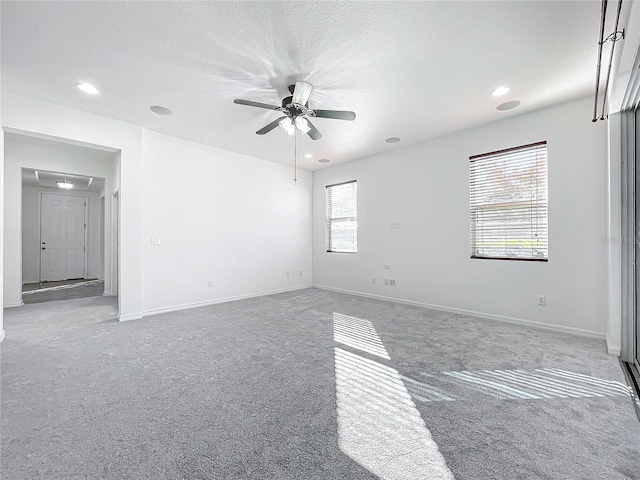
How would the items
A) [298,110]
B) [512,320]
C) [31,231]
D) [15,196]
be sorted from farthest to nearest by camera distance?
[31,231], [15,196], [512,320], [298,110]

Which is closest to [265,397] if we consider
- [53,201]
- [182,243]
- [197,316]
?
[197,316]

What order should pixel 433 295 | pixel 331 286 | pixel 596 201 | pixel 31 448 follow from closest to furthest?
pixel 31 448 < pixel 596 201 < pixel 433 295 < pixel 331 286

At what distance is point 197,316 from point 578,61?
533 cm

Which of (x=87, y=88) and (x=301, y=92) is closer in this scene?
(x=301, y=92)

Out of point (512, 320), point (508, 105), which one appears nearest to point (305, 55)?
point (508, 105)

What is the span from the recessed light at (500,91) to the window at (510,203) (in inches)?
37.7

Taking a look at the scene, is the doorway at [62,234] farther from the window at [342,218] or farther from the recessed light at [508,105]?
the recessed light at [508,105]

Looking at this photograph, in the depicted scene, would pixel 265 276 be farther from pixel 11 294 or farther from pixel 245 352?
pixel 11 294

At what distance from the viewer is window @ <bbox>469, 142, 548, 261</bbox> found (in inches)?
142

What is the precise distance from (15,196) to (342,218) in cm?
597

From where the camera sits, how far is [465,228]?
4.22 metres

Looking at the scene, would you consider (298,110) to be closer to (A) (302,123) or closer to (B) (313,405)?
(A) (302,123)

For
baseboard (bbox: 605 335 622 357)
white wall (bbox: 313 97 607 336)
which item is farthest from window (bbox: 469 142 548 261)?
baseboard (bbox: 605 335 622 357)

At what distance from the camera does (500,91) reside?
3088 millimetres
